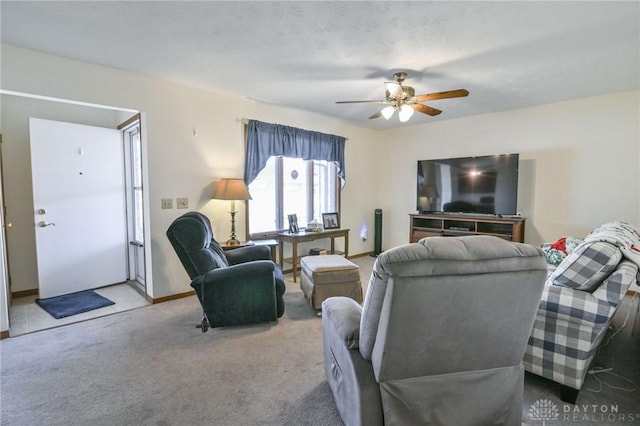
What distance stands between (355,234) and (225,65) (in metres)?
3.69

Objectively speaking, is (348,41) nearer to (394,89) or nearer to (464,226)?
(394,89)

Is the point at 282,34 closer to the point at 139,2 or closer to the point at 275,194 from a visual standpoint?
the point at 139,2

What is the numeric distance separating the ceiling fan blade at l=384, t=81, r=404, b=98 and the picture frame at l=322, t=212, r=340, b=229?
247cm

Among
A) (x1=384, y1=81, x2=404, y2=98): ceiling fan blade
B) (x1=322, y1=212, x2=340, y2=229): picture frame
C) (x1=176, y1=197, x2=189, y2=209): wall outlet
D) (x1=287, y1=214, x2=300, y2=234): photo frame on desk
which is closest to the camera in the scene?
(x1=384, y1=81, x2=404, y2=98): ceiling fan blade

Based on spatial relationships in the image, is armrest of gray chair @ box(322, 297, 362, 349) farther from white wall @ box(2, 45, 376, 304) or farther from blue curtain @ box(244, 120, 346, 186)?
blue curtain @ box(244, 120, 346, 186)

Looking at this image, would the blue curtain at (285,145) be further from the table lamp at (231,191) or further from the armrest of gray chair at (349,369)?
the armrest of gray chair at (349,369)

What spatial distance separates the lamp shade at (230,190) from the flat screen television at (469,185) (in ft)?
9.59

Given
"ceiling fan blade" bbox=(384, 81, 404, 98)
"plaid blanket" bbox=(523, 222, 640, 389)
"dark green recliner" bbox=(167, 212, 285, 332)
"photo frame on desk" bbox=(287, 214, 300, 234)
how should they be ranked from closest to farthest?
"plaid blanket" bbox=(523, 222, 640, 389) < "dark green recliner" bbox=(167, 212, 285, 332) < "ceiling fan blade" bbox=(384, 81, 404, 98) < "photo frame on desk" bbox=(287, 214, 300, 234)

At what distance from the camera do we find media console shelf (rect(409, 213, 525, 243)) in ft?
13.9

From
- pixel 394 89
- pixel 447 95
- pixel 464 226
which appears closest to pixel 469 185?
pixel 464 226

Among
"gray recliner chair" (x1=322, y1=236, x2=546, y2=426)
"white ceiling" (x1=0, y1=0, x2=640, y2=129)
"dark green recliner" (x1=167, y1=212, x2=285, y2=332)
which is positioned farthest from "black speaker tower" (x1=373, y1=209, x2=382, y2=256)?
"gray recliner chair" (x1=322, y1=236, x2=546, y2=426)

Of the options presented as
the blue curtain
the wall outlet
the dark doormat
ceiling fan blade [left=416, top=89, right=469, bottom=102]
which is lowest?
the dark doormat

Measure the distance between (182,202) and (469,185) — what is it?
3919 mm

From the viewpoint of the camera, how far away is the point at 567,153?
4.10 m
